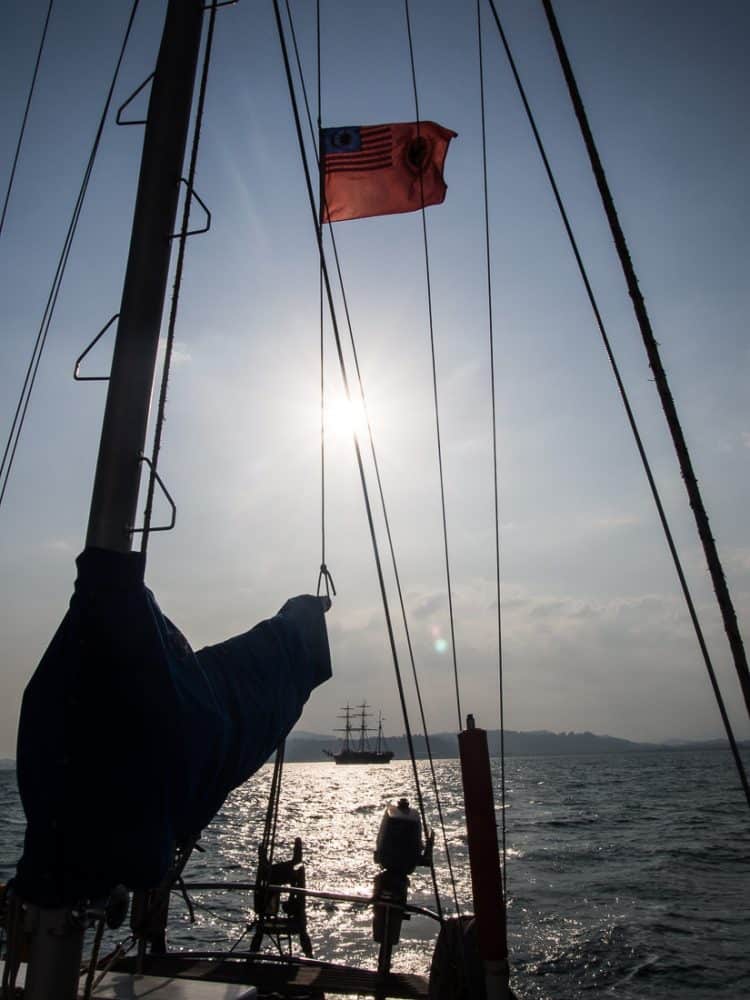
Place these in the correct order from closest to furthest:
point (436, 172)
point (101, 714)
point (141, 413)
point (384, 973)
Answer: point (101, 714) < point (141, 413) < point (384, 973) < point (436, 172)

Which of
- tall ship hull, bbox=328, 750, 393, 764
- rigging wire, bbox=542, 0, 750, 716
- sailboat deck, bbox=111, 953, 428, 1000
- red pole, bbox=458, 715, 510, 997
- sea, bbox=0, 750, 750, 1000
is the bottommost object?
sea, bbox=0, 750, 750, 1000

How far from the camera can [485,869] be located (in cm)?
427

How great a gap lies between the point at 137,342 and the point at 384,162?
7211 millimetres

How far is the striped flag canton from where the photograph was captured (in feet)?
30.0

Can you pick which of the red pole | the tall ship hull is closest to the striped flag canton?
the red pole

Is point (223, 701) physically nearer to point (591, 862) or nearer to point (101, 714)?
point (101, 714)

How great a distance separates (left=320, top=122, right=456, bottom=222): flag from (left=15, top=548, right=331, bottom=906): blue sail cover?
303 inches

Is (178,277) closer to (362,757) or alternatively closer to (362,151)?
(362,151)

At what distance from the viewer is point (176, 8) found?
389cm

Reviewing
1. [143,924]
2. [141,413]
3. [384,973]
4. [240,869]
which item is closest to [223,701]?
[141,413]

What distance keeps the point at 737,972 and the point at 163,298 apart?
→ 59.3 feet

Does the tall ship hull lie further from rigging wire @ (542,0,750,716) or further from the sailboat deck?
rigging wire @ (542,0,750,716)

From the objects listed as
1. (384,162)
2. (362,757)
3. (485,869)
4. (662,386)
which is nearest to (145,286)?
(662,386)

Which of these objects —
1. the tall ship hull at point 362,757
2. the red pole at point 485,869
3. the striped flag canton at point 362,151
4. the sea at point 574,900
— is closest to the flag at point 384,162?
the striped flag canton at point 362,151
